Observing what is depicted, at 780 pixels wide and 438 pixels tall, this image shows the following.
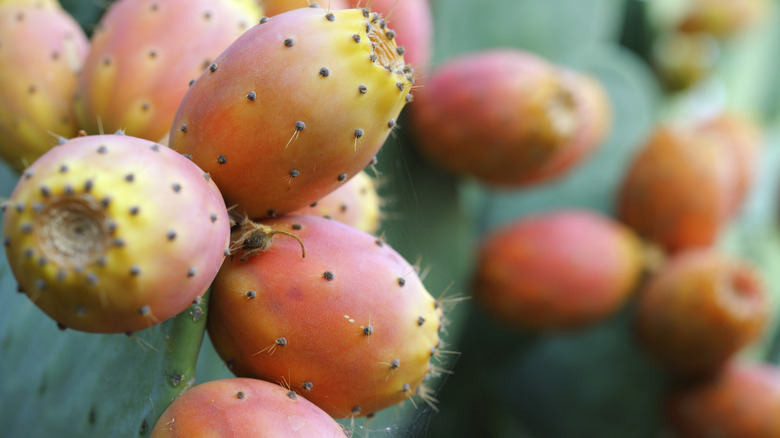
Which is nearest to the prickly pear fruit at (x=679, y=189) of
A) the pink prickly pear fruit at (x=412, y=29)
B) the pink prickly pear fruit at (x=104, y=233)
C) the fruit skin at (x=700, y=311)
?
the fruit skin at (x=700, y=311)

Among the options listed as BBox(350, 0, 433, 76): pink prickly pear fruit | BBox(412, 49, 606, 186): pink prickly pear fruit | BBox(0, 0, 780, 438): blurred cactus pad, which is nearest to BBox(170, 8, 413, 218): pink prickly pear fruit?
BBox(0, 0, 780, 438): blurred cactus pad

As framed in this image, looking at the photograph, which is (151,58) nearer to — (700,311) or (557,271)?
(557,271)

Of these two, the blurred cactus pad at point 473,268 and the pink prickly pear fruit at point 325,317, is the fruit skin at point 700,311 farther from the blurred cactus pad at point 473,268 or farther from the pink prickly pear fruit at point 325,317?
the pink prickly pear fruit at point 325,317

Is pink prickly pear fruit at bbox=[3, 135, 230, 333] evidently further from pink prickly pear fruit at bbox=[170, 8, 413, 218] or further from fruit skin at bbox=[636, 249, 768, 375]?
fruit skin at bbox=[636, 249, 768, 375]

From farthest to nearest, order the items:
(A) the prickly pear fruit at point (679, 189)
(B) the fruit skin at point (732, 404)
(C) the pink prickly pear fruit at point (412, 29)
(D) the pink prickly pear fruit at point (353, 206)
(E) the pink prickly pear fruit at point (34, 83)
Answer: (A) the prickly pear fruit at point (679, 189)
(B) the fruit skin at point (732, 404)
(C) the pink prickly pear fruit at point (412, 29)
(E) the pink prickly pear fruit at point (34, 83)
(D) the pink prickly pear fruit at point (353, 206)

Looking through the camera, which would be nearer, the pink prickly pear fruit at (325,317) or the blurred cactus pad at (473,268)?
the pink prickly pear fruit at (325,317)

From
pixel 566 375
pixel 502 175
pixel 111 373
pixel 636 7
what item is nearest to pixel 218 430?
pixel 111 373

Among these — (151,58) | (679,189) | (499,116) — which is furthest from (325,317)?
(679,189)
